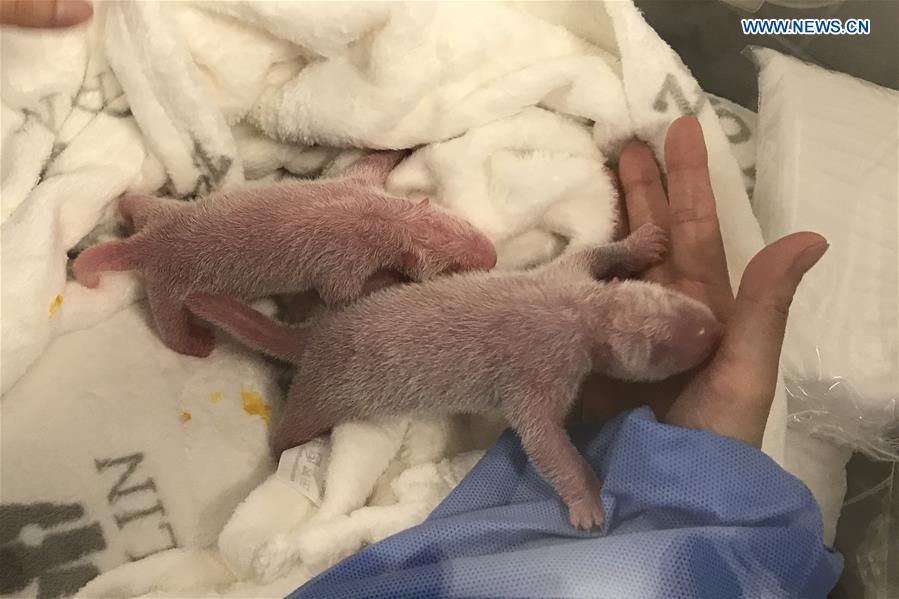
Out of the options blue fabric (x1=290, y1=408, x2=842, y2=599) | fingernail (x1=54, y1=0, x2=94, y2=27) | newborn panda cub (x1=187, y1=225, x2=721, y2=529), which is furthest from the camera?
fingernail (x1=54, y1=0, x2=94, y2=27)

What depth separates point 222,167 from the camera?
97 centimetres

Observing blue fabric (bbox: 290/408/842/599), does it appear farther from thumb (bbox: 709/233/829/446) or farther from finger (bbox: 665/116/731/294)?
finger (bbox: 665/116/731/294)

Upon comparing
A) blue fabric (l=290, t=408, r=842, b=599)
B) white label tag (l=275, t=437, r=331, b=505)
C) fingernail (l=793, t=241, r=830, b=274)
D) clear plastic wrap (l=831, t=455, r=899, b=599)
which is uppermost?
fingernail (l=793, t=241, r=830, b=274)

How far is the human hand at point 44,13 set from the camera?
33.6 inches

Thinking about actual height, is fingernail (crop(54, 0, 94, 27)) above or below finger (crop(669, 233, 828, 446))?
above

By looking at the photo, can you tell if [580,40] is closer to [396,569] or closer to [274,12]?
[274,12]

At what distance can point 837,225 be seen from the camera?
94 cm

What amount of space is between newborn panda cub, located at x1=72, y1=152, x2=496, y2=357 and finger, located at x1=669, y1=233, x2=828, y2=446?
0.27 meters

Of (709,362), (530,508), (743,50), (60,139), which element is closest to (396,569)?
(530,508)

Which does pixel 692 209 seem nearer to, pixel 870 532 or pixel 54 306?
pixel 870 532

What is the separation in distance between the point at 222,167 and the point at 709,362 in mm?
600

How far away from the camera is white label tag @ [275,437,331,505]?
2.76ft

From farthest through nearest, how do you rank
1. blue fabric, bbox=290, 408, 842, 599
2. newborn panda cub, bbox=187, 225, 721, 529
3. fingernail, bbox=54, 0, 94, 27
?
1. fingernail, bbox=54, 0, 94, 27
2. newborn panda cub, bbox=187, 225, 721, 529
3. blue fabric, bbox=290, 408, 842, 599

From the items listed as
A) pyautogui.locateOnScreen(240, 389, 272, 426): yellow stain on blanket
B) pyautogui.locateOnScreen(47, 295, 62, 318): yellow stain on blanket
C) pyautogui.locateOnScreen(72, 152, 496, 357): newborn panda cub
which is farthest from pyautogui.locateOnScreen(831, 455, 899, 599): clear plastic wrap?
pyautogui.locateOnScreen(47, 295, 62, 318): yellow stain on blanket
